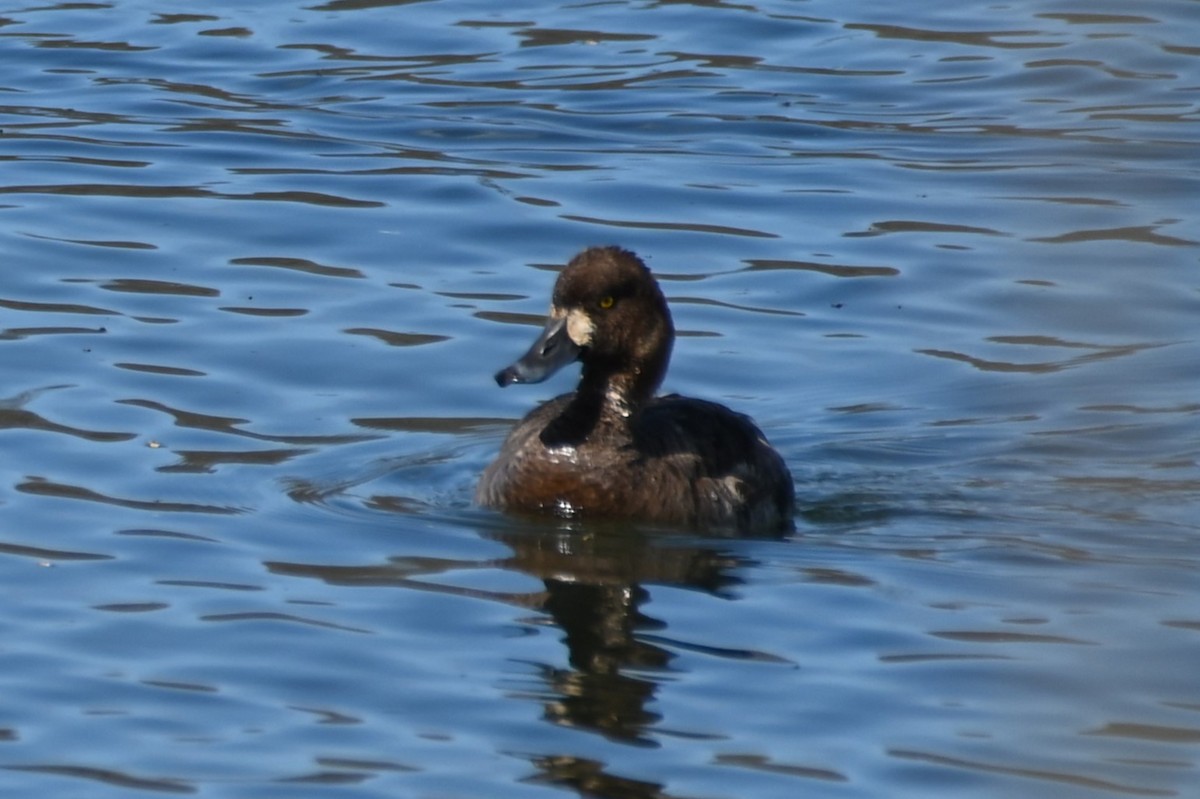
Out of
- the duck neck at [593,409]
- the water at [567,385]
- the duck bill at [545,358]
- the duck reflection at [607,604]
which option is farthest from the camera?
the duck neck at [593,409]

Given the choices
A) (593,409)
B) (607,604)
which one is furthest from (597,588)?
(593,409)

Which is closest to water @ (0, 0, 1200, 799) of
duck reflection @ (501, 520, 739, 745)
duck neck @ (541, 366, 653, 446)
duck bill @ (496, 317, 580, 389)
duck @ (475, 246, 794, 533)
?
duck reflection @ (501, 520, 739, 745)

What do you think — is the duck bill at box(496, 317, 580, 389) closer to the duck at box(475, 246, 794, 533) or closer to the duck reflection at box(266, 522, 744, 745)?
the duck at box(475, 246, 794, 533)

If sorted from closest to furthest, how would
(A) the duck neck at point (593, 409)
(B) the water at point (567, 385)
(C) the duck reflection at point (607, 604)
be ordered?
(B) the water at point (567, 385)
(C) the duck reflection at point (607, 604)
(A) the duck neck at point (593, 409)

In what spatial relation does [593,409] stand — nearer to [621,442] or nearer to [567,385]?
[621,442]

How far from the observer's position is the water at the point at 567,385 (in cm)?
673

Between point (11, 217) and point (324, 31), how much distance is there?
5801 mm

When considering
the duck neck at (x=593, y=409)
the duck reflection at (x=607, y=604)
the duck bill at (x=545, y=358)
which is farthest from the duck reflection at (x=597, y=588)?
the duck bill at (x=545, y=358)

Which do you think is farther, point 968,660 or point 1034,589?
point 1034,589

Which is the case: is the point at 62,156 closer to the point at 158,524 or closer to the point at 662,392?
the point at 662,392

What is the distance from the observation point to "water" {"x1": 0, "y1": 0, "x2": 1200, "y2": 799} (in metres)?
6.73

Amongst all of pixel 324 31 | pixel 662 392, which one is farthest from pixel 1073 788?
pixel 324 31

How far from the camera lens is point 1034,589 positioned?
27.4ft

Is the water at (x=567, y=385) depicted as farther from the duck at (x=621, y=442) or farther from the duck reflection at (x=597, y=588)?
the duck at (x=621, y=442)
